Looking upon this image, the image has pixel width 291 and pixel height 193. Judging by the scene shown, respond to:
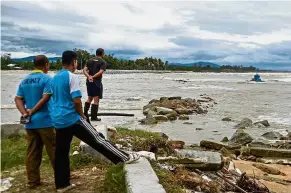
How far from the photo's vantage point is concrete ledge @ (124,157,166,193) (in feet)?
15.6

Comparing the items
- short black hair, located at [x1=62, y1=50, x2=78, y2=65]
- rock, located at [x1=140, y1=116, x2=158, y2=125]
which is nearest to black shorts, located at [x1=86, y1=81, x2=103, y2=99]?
short black hair, located at [x1=62, y1=50, x2=78, y2=65]

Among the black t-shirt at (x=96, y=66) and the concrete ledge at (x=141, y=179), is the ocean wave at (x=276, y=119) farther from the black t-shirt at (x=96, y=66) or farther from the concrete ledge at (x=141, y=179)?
the concrete ledge at (x=141, y=179)

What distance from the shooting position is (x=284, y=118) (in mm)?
22219

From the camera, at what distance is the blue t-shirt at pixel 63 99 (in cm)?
530

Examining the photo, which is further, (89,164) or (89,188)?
(89,164)

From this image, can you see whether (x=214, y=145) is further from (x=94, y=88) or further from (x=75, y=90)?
(x=75, y=90)

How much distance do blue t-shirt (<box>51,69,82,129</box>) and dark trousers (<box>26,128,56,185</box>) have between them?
244 millimetres

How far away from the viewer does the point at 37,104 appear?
5.39 m

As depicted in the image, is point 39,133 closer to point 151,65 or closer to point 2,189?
point 2,189

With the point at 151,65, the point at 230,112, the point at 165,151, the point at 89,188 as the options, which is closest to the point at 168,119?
the point at 230,112

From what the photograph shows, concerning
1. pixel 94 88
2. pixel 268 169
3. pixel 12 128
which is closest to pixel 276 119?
pixel 268 169

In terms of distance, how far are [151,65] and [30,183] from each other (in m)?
158

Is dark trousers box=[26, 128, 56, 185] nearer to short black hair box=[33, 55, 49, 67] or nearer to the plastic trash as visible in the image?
the plastic trash

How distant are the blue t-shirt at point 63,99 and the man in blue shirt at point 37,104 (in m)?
0.12
